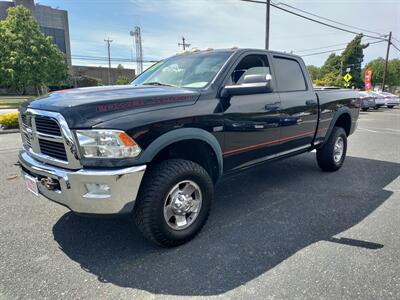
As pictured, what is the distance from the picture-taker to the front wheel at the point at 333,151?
205 inches

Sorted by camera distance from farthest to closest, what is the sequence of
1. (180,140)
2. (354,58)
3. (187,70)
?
(354,58) < (187,70) < (180,140)

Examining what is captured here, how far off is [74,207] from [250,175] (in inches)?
134

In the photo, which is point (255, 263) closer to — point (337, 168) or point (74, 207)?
point (74, 207)

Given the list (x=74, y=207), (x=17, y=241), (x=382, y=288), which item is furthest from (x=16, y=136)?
(x=382, y=288)

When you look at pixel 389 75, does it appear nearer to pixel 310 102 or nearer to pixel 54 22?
pixel 54 22

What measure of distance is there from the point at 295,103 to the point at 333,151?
5.16 ft

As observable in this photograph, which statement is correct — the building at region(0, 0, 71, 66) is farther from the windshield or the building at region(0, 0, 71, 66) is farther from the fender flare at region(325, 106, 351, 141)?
the fender flare at region(325, 106, 351, 141)

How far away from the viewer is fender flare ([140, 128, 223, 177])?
2.50 m

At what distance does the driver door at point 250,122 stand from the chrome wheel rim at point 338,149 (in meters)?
1.98

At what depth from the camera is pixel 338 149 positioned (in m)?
5.50

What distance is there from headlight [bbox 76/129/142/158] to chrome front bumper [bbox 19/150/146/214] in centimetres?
12

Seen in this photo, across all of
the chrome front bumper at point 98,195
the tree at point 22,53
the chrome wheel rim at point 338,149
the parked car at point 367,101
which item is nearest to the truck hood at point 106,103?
the chrome front bumper at point 98,195

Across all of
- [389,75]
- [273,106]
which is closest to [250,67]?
[273,106]

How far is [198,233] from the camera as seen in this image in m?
3.09
